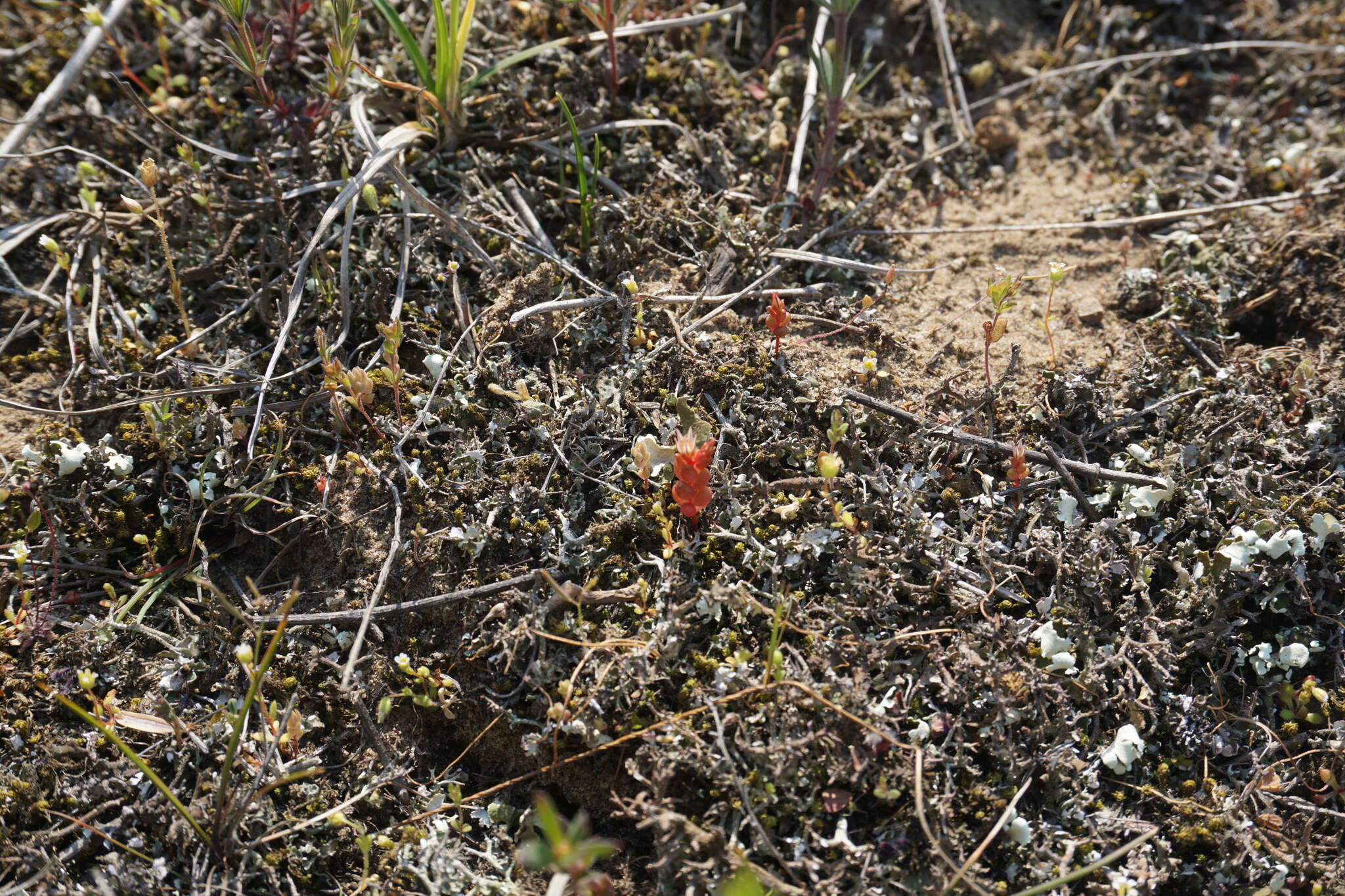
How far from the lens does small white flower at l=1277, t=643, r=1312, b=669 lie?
8.43 feet

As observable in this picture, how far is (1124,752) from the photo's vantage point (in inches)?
94.7

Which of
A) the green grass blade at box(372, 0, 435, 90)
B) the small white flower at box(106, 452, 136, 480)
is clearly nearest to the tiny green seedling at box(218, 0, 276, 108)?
the green grass blade at box(372, 0, 435, 90)

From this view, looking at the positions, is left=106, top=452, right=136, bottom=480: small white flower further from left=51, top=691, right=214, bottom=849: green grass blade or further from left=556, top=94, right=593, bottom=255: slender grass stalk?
left=556, top=94, right=593, bottom=255: slender grass stalk

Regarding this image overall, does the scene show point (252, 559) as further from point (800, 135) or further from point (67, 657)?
point (800, 135)

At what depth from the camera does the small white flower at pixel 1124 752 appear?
240 centimetres

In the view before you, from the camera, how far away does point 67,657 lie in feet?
8.38

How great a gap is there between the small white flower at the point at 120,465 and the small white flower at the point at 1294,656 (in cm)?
350

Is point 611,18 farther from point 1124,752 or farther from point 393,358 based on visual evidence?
point 1124,752

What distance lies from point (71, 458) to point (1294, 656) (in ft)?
12.1

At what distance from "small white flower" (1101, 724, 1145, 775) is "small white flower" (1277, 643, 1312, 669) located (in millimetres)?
551

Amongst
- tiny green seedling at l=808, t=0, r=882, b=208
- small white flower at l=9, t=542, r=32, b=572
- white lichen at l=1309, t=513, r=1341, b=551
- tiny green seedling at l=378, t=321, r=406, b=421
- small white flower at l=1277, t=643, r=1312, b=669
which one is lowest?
small white flower at l=1277, t=643, r=1312, b=669

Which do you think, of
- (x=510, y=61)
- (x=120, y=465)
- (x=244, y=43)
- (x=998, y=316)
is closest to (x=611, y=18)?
(x=510, y=61)

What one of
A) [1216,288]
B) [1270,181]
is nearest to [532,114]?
[1216,288]

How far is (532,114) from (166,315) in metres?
1.51
